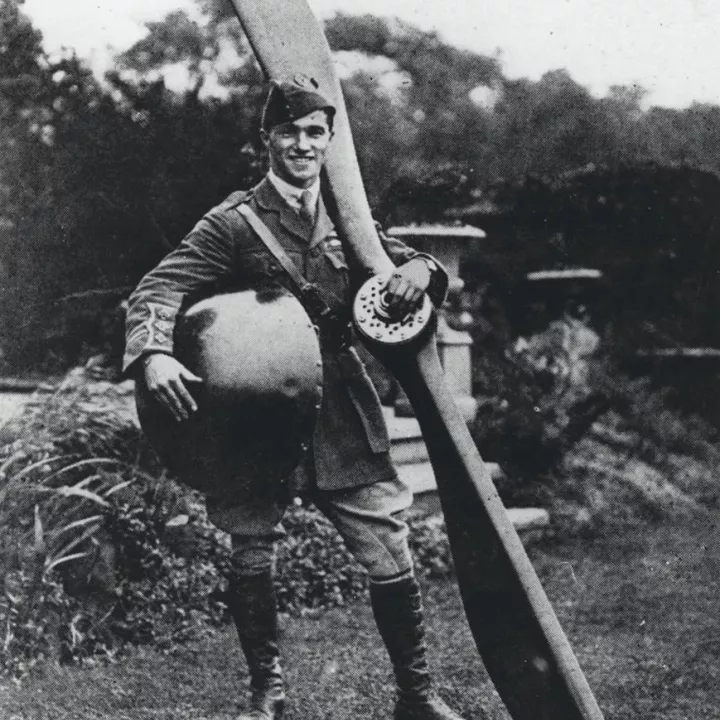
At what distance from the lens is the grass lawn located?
3.55 meters

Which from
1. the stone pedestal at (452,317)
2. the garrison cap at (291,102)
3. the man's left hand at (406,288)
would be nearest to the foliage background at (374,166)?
the stone pedestal at (452,317)

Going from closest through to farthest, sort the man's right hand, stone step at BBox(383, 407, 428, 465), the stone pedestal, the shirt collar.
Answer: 1. the man's right hand
2. the shirt collar
3. stone step at BBox(383, 407, 428, 465)
4. the stone pedestal

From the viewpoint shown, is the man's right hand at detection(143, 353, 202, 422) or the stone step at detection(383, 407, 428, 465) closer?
the man's right hand at detection(143, 353, 202, 422)

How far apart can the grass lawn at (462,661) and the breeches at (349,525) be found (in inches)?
22.9

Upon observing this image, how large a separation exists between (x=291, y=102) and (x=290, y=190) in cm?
27

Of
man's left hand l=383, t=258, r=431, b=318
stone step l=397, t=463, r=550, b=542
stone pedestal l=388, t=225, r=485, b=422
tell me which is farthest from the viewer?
stone step l=397, t=463, r=550, b=542

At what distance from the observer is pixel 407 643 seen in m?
3.29

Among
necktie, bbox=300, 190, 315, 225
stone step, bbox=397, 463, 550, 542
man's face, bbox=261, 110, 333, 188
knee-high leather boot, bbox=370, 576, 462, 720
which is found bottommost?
stone step, bbox=397, 463, 550, 542

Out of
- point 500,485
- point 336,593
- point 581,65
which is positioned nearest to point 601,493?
point 500,485

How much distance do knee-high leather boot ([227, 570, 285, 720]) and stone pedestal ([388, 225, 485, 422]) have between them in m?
1.40

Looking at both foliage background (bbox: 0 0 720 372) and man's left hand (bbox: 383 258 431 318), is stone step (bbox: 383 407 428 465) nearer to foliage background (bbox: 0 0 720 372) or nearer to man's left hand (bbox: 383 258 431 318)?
foliage background (bbox: 0 0 720 372)

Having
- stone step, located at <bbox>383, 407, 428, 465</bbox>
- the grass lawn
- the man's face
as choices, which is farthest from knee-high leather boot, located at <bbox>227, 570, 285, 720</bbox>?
the man's face

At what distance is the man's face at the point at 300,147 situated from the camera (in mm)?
3172

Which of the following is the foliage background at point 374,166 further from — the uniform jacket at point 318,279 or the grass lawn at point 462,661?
the grass lawn at point 462,661
